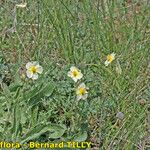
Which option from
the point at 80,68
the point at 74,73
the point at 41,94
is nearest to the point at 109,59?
the point at 80,68

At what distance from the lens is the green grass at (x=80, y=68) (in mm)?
1871

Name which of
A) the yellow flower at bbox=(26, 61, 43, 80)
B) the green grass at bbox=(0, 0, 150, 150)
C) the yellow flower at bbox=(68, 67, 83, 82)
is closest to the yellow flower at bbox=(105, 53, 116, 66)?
the green grass at bbox=(0, 0, 150, 150)

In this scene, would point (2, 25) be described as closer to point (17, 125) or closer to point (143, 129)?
point (17, 125)

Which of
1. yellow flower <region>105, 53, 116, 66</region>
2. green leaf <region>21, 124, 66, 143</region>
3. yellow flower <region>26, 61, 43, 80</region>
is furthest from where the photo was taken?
yellow flower <region>105, 53, 116, 66</region>

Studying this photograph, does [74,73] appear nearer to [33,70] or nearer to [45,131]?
[33,70]

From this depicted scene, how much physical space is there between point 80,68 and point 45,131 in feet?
1.74

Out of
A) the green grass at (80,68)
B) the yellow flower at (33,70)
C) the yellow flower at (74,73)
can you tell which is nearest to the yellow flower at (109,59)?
the green grass at (80,68)

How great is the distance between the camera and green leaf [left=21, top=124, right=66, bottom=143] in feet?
5.82

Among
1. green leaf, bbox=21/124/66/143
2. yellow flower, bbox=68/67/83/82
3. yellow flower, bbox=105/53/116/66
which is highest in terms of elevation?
yellow flower, bbox=68/67/83/82

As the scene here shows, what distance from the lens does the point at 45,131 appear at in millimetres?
1800

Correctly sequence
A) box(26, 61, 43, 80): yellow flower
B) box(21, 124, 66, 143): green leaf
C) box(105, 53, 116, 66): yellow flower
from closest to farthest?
box(21, 124, 66, 143): green leaf < box(26, 61, 43, 80): yellow flower < box(105, 53, 116, 66): yellow flower

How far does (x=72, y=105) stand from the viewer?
6.30 ft

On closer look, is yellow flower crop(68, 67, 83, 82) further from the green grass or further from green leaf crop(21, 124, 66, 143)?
green leaf crop(21, 124, 66, 143)

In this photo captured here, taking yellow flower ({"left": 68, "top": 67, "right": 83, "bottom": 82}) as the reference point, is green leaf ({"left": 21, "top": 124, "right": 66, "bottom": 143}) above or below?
below
